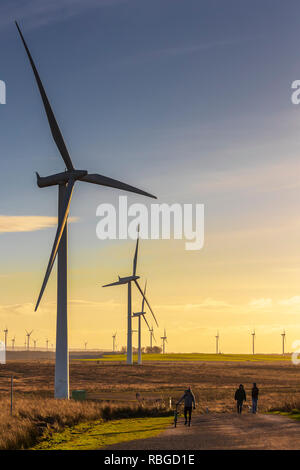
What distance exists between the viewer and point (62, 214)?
146ft

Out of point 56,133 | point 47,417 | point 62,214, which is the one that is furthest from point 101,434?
point 56,133

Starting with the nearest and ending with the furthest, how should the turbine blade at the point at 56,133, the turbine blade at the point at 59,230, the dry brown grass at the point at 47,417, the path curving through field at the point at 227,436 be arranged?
the path curving through field at the point at 227,436, the dry brown grass at the point at 47,417, the turbine blade at the point at 59,230, the turbine blade at the point at 56,133

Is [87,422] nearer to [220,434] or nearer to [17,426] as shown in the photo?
[17,426]

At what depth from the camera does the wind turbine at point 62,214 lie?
42.7 metres

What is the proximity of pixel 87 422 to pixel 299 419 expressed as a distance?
37.3ft

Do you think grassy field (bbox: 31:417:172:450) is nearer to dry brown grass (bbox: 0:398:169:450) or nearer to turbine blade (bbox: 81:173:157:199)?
dry brown grass (bbox: 0:398:169:450)

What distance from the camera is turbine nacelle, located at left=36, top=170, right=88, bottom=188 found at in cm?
4666

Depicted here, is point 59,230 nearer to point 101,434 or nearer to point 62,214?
point 62,214

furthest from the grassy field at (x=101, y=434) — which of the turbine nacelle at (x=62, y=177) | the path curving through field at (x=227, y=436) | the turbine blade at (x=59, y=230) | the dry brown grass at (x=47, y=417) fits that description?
the turbine nacelle at (x=62, y=177)

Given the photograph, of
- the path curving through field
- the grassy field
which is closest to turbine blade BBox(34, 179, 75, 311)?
the grassy field

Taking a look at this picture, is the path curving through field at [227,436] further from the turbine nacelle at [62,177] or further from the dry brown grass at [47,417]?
the turbine nacelle at [62,177]

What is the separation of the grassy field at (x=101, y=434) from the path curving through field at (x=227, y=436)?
3.03 ft

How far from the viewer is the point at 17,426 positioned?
26234mm
